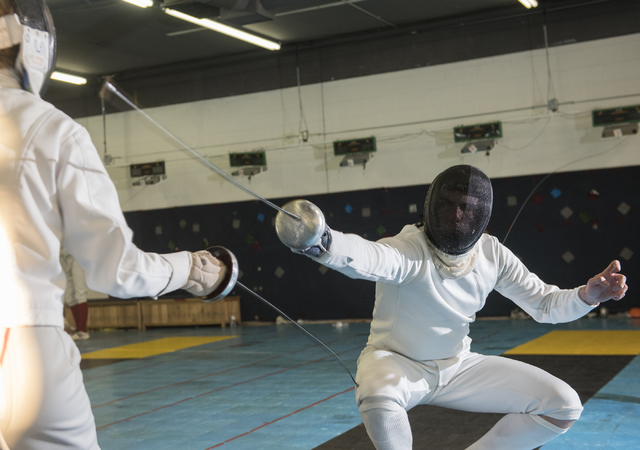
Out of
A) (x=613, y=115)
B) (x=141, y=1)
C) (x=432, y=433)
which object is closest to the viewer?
(x=432, y=433)

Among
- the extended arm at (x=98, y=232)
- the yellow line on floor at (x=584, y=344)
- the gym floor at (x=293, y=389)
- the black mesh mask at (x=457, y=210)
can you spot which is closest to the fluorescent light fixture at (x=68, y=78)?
the gym floor at (x=293, y=389)

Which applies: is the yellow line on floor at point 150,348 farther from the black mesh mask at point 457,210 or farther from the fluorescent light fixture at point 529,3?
the fluorescent light fixture at point 529,3

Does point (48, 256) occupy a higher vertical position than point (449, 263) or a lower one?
higher

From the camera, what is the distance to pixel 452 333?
7.78 ft

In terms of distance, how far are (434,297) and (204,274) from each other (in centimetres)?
104

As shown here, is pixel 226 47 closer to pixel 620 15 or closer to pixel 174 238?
pixel 174 238

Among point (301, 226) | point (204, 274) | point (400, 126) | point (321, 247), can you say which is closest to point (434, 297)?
point (321, 247)

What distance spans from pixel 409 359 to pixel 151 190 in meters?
9.75

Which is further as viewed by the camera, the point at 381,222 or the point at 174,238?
the point at 174,238

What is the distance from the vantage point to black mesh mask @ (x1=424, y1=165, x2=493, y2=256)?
2234 millimetres

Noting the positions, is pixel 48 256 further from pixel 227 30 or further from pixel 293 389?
pixel 227 30

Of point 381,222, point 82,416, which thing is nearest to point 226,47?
point 381,222

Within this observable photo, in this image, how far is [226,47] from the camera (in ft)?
33.9

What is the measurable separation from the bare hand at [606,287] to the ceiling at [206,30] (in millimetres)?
6473
